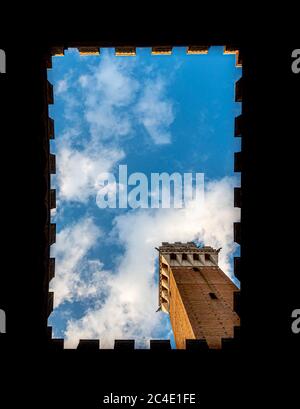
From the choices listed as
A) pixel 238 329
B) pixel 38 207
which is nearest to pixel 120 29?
pixel 38 207

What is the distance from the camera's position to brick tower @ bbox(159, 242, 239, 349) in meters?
22.4

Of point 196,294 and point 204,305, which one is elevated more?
point 196,294

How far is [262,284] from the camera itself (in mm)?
8289

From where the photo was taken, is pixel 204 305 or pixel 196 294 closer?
pixel 204 305

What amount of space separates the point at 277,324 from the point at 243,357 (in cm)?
131

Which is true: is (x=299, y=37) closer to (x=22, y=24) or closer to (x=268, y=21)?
(x=268, y=21)

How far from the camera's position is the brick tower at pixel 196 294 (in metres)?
22.4

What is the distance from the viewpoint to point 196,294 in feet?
96.3

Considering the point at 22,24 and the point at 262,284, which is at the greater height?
the point at 22,24

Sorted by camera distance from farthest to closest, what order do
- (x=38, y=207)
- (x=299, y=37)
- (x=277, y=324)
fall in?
(x=38, y=207)
(x=277, y=324)
(x=299, y=37)

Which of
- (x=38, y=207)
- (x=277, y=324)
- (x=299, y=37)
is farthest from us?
(x=38, y=207)

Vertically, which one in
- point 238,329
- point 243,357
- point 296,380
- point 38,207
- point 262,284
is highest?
point 38,207

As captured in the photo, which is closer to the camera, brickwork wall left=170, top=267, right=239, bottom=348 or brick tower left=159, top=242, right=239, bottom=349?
brickwork wall left=170, top=267, right=239, bottom=348

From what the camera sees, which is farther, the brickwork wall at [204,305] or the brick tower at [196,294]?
the brick tower at [196,294]
